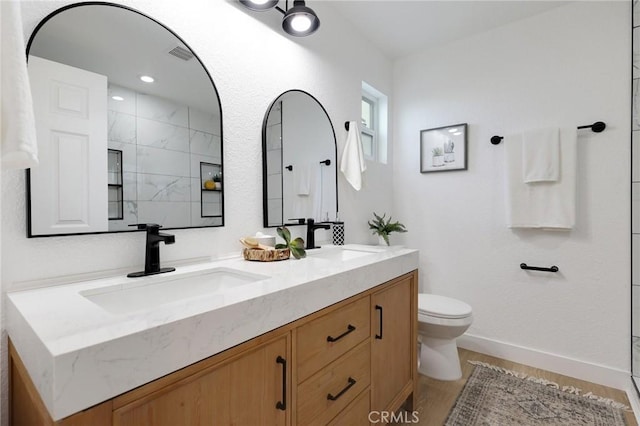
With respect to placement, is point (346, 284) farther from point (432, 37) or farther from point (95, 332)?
point (432, 37)

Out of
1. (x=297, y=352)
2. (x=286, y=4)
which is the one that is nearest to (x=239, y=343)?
(x=297, y=352)

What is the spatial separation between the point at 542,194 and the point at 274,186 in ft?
6.06

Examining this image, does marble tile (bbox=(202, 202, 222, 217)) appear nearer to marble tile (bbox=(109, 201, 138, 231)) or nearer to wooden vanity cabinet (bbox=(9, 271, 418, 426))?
marble tile (bbox=(109, 201, 138, 231))

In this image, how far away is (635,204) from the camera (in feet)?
6.10

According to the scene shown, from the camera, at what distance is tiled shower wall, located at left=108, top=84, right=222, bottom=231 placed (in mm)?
1120

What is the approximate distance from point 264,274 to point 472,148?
212cm

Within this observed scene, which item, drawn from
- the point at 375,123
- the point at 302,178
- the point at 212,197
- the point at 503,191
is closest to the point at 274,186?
the point at 302,178

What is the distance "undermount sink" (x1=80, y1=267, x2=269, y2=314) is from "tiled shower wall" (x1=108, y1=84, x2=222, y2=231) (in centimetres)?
24

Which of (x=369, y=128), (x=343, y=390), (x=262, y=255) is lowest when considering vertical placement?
(x=343, y=390)

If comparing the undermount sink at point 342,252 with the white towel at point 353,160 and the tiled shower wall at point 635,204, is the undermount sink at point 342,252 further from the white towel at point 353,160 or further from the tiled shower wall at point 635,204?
the tiled shower wall at point 635,204

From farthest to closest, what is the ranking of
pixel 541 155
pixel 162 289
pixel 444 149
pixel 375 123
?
pixel 375 123 < pixel 444 149 < pixel 541 155 < pixel 162 289

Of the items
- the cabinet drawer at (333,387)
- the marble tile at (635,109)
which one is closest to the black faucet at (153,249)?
the cabinet drawer at (333,387)

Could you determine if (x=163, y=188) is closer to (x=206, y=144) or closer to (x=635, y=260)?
(x=206, y=144)

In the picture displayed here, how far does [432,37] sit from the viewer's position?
2486mm
